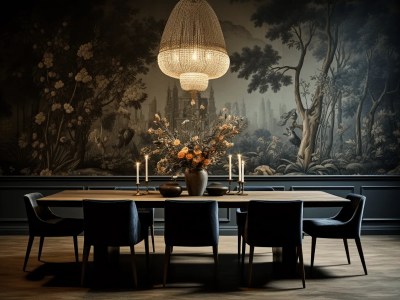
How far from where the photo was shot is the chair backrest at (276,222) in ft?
12.5

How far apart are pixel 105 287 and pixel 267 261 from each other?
1.75 metres

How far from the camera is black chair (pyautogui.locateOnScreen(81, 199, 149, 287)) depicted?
3.80m

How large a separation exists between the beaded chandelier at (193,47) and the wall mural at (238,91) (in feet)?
6.49

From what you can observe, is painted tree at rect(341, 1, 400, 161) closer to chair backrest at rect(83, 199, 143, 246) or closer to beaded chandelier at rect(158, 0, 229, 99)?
beaded chandelier at rect(158, 0, 229, 99)

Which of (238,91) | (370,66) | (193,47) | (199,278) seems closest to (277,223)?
(199,278)

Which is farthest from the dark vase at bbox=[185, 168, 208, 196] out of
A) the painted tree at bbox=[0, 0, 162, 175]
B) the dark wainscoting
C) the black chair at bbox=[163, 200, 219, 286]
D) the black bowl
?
the painted tree at bbox=[0, 0, 162, 175]

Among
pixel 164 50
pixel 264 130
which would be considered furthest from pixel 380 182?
pixel 164 50

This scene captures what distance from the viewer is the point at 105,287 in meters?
3.79

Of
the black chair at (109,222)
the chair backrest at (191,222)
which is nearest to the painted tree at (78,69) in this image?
the black chair at (109,222)

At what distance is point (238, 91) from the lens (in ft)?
21.7

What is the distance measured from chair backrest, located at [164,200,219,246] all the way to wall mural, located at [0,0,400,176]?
2745 mm

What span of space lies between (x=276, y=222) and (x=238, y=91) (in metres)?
3.14

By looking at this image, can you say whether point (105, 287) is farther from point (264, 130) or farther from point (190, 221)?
point (264, 130)

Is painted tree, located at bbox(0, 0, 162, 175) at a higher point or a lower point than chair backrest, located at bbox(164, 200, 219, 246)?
higher
